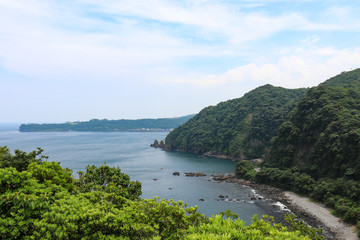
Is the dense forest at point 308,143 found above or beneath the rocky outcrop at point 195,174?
above

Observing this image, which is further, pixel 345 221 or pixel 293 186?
pixel 293 186

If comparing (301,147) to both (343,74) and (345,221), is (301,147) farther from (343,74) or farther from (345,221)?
(343,74)

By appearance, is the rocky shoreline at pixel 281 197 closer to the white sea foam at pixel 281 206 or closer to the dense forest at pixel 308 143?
the white sea foam at pixel 281 206

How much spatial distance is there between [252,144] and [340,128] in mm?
51711

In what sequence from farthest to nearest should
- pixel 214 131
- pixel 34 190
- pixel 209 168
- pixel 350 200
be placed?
pixel 214 131
pixel 209 168
pixel 350 200
pixel 34 190

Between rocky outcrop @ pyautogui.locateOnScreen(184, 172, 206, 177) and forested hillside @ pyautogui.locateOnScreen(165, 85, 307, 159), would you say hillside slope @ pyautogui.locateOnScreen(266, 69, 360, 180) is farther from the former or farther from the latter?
forested hillside @ pyautogui.locateOnScreen(165, 85, 307, 159)

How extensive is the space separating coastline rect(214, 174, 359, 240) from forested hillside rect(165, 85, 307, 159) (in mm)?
43026

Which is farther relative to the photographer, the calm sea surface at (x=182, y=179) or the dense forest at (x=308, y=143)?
the calm sea surface at (x=182, y=179)

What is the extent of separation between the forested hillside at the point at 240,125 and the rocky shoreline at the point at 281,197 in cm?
3336

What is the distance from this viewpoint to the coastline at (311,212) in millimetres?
42781

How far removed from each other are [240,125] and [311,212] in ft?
259

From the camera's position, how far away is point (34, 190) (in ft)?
47.0

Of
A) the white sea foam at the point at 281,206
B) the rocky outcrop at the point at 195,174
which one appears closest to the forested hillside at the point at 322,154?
the white sea foam at the point at 281,206

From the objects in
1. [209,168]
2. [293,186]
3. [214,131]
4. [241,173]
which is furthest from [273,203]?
[214,131]
